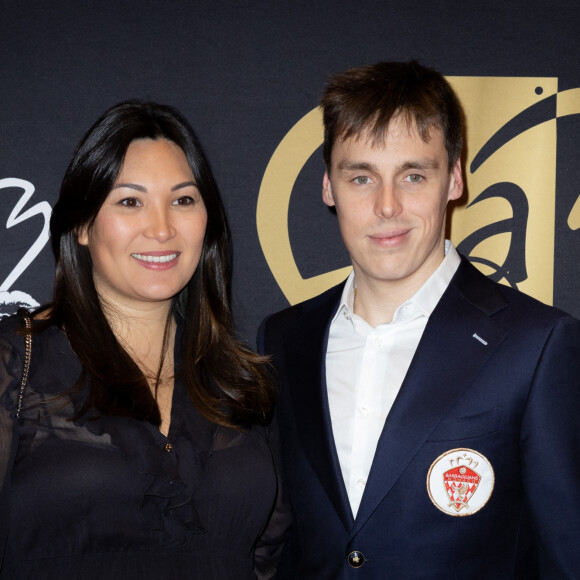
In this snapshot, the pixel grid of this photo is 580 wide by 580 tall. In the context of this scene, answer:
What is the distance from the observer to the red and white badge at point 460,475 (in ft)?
5.75

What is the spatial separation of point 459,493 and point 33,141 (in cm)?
195

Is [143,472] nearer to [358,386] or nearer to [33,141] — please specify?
[358,386]

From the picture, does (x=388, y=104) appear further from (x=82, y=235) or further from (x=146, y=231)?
(x=82, y=235)

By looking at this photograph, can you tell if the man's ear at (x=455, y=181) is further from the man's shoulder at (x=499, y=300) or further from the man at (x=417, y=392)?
the man's shoulder at (x=499, y=300)

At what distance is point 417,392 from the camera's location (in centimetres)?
180

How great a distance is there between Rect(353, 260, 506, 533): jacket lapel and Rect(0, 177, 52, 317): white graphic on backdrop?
154 centimetres

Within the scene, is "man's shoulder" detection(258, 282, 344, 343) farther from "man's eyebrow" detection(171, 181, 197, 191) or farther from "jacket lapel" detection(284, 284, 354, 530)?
"man's eyebrow" detection(171, 181, 197, 191)

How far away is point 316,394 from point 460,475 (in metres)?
0.45

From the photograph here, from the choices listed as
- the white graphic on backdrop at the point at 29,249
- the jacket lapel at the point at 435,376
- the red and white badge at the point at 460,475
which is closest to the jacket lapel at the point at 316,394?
the jacket lapel at the point at 435,376

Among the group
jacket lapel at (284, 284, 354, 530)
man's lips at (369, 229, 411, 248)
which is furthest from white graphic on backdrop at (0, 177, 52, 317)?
man's lips at (369, 229, 411, 248)

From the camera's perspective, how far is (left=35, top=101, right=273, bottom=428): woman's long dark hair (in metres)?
1.94

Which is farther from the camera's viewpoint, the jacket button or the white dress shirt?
the white dress shirt

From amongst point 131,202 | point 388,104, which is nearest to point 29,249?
point 131,202

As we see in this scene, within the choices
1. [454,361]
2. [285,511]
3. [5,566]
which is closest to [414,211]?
[454,361]
